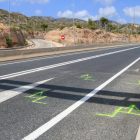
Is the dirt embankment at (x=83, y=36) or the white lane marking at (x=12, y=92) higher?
the dirt embankment at (x=83, y=36)

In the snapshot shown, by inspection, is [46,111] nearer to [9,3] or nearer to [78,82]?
[78,82]

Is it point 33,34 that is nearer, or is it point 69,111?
point 69,111

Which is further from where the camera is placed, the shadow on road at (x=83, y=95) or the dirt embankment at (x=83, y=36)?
the dirt embankment at (x=83, y=36)

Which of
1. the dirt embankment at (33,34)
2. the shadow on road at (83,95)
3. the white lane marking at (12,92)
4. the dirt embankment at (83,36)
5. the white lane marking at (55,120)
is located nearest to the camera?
the white lane marking at (55,120)

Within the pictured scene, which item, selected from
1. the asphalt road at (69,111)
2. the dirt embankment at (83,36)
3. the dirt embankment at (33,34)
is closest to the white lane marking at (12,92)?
the asphalt road at (69,111)

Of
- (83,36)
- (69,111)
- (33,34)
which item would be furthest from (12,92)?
(33,34)

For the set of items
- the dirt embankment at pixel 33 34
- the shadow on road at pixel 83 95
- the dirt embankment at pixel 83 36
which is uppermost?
the dirt embankment at pixel 33 34

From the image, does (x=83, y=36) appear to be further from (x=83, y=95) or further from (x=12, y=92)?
(x=83, y=95)

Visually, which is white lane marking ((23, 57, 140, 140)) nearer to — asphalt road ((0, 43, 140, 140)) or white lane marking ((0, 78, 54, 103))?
asphalt road ((0, 43, 140, 140))

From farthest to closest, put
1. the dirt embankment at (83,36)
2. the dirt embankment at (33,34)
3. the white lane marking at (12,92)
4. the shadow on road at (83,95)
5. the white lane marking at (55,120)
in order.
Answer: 1. the dirt embankment at (33,34)
2. the dirt embankment at (83,36)
3. the white lane marking at (12,92)
4. the shadow on road at (83,95)
5. the white lane marking at (55,120)

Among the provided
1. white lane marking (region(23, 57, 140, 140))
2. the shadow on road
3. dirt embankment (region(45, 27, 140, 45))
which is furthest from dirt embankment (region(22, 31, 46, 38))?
white lane marking (region(23, 57, 140, 140))

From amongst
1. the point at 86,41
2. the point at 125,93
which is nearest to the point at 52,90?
the point at 125,93

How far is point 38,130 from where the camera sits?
3885 millimetres

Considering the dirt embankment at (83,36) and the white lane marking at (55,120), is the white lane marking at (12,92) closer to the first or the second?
the white lane marking at (55,120)
